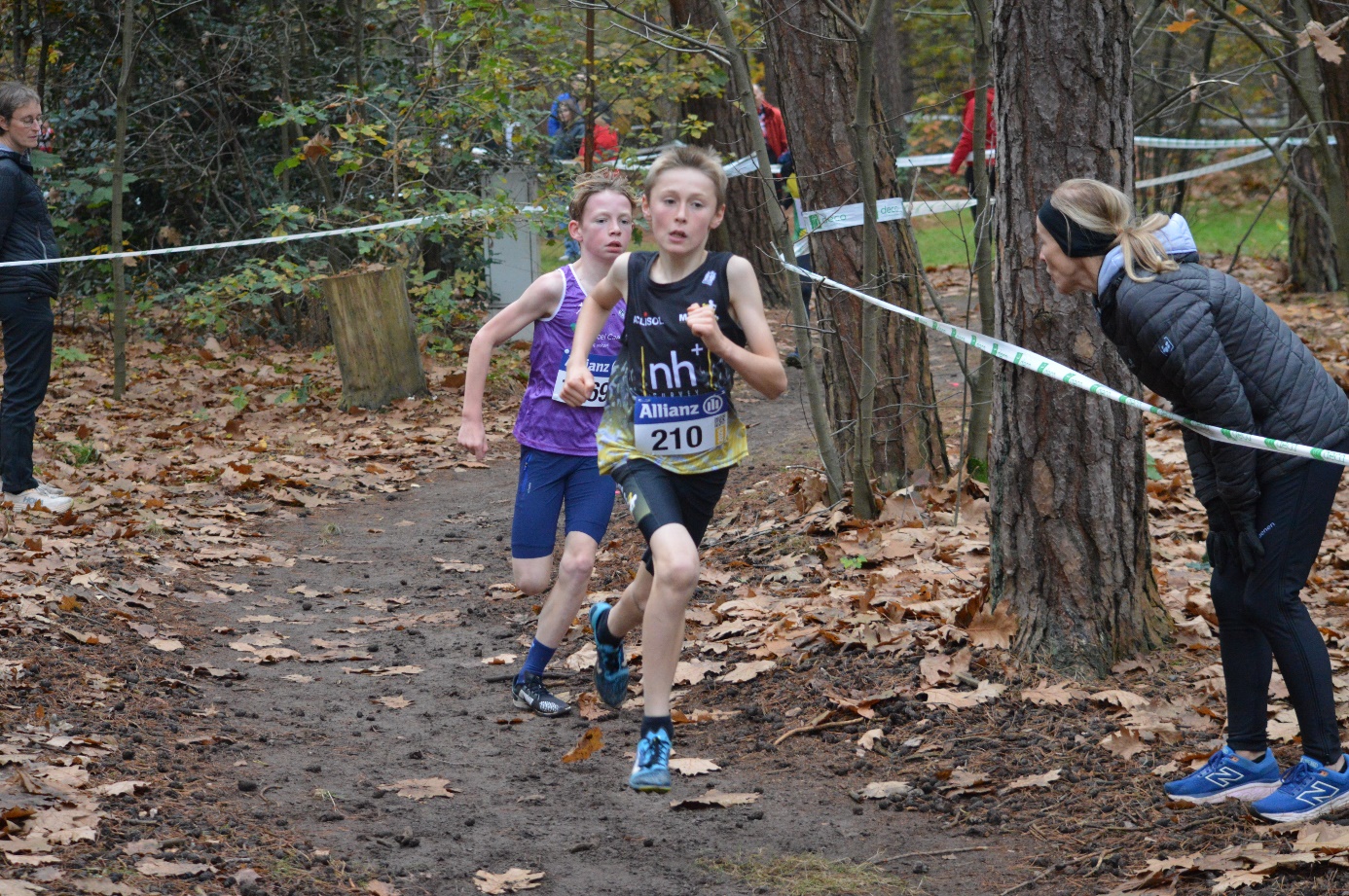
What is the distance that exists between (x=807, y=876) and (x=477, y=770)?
1.52m

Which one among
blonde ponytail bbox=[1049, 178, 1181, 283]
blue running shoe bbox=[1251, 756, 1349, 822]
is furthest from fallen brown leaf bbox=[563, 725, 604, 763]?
blonde ponytail bbox=[1049, 178, 1181, 283]

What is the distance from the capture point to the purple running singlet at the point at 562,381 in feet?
17.7

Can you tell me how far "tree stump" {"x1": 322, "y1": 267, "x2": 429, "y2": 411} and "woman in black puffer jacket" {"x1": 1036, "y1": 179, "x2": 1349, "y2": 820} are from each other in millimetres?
8592

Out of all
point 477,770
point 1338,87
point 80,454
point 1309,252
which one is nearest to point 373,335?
point 80,454

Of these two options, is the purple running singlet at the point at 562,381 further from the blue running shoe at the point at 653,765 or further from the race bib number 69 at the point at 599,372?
the blue running shoe at the point at 653,765

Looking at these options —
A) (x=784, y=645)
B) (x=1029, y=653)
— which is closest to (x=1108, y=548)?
(x=1029, y=653)

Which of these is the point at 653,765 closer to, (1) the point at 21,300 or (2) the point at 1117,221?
(2) the point at 1117,221

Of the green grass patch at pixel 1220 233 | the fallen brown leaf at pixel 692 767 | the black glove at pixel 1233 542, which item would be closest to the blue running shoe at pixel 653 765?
the fallen brown leaf at pixel 692 767

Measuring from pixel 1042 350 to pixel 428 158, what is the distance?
9345 millimetres

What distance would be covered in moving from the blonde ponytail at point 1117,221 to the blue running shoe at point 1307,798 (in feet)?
5.08

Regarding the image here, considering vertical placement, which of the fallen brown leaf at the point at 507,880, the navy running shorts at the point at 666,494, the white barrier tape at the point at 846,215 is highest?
the white barrier tape at the point at 846,215

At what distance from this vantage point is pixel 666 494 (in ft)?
14.3

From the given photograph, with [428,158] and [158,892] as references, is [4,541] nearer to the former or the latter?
[158,892]

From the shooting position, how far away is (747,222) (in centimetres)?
1530
